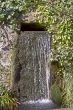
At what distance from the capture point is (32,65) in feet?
31.0

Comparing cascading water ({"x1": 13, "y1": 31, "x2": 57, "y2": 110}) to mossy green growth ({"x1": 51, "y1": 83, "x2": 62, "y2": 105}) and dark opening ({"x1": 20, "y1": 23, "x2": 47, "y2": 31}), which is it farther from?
mossy green growth ({"x1": 51, "y1": 83, "x2": 62, "y2": 105})

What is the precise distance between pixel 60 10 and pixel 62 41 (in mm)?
755

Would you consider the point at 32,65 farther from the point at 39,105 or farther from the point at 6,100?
the point at 6,100

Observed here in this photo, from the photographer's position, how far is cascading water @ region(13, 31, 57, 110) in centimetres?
926

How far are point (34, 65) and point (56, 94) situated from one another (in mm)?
1165

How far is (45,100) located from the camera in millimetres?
9102

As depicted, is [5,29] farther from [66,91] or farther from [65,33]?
[66,91]

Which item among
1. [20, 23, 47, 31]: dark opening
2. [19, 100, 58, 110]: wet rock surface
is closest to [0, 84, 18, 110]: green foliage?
[19, 100, 58, 110]: wet rock surface

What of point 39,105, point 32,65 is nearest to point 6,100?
point 39,105

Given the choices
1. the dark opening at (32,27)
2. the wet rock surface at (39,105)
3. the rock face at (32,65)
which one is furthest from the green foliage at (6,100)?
the dark opening at (32,27)

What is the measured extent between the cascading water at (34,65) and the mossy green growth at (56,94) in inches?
17.5

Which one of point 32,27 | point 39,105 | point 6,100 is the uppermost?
point 32,27

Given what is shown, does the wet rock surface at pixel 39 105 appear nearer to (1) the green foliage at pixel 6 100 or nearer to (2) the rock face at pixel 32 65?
(2) the rock face at pixel 32 65

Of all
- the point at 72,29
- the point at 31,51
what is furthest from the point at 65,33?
the point at 31,51
